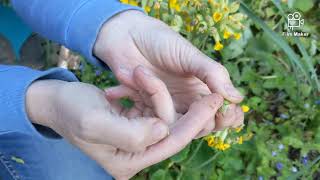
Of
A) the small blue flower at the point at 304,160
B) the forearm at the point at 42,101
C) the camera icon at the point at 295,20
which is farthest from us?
the camera icon at the point at 295,20

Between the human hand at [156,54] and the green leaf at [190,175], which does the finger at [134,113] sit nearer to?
the human hand at [156,54]

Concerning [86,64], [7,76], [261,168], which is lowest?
[261,168]

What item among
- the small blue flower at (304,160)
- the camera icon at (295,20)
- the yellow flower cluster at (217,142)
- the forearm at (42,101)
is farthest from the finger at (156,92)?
the camera icon at (295,20)

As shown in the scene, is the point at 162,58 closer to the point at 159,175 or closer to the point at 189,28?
the point at 189,28

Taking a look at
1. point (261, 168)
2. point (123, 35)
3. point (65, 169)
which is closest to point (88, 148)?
point (123, 35)

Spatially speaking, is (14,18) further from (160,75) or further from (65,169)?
(160,75)

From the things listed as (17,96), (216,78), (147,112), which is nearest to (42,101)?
(17,96)

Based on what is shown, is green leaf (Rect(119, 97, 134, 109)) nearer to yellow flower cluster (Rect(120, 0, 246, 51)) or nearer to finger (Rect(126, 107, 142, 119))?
finger (Rect(126, 107, 142, 119))
